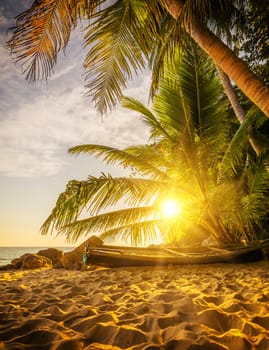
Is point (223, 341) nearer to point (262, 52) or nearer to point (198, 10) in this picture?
point (198, 10)

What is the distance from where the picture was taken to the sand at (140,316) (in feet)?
4.55

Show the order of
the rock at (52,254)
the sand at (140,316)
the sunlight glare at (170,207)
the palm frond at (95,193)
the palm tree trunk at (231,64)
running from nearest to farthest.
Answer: the sand at (140,316), the palm tree trunk at (231,64), the palm frond at (95,193), the sunlight glare at (170,207), the rock at (52,254)

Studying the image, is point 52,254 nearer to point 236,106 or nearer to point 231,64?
point 236,106

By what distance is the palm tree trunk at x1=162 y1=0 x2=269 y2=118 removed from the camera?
220 cm

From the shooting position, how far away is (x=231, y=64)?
7.70ft

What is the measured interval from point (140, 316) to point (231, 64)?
2.57 metres

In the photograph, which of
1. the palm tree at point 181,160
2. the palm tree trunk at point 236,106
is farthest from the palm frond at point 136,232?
the palm tree trunk at point 236,106

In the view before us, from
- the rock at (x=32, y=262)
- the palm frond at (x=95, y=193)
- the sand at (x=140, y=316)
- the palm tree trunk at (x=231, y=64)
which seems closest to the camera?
the sand at (x=140, y=316)

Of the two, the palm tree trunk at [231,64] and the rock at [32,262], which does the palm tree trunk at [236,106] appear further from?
the rock at [32,262]

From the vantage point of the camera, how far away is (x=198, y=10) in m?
2.50

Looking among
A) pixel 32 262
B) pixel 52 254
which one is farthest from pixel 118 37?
pixel 52 254

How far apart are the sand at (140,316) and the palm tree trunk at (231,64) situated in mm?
1853

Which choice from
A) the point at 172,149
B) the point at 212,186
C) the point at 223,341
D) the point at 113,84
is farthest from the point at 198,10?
the point at 212,186

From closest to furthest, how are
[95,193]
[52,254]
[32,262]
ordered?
[95,193] < [32,262] < [52,254]
